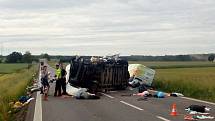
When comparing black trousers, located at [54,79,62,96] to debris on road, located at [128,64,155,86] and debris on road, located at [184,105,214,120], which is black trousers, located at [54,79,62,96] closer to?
debris on road, located at [128,64,155,86]

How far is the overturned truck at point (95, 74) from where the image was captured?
2828cm

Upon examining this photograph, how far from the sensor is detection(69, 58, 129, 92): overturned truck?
28.3m

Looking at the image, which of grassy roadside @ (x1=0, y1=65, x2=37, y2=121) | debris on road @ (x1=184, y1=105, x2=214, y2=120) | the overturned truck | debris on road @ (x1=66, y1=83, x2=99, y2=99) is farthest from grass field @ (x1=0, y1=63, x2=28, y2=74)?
debris on road @ (x1=184, y1=105, x2=214, y2=120)

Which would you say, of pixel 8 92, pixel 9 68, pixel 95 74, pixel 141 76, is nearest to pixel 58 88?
pixel 95 74

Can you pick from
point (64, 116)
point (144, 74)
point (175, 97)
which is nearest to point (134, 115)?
point (64, 116)

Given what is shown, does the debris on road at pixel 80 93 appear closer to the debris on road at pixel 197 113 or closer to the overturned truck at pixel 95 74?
the overturned truck at pixel 95 74

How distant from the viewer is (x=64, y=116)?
1648 cm

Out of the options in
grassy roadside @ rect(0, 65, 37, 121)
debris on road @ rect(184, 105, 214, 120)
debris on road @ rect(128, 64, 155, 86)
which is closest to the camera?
debris on road @ rect(184, 105, 214, 120)

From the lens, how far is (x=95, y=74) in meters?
28.7

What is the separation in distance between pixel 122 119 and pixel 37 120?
8.70 ft

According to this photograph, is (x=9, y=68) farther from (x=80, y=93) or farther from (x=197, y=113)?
(x=197, y=113)

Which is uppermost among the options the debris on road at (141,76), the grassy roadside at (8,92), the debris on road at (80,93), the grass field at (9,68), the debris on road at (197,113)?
the debris on road at (141,76)

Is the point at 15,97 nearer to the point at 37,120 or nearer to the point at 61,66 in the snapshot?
the point at 61,66

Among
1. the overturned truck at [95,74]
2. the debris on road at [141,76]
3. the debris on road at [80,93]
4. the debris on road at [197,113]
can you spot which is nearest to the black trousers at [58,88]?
the debris on road at [80,93]
